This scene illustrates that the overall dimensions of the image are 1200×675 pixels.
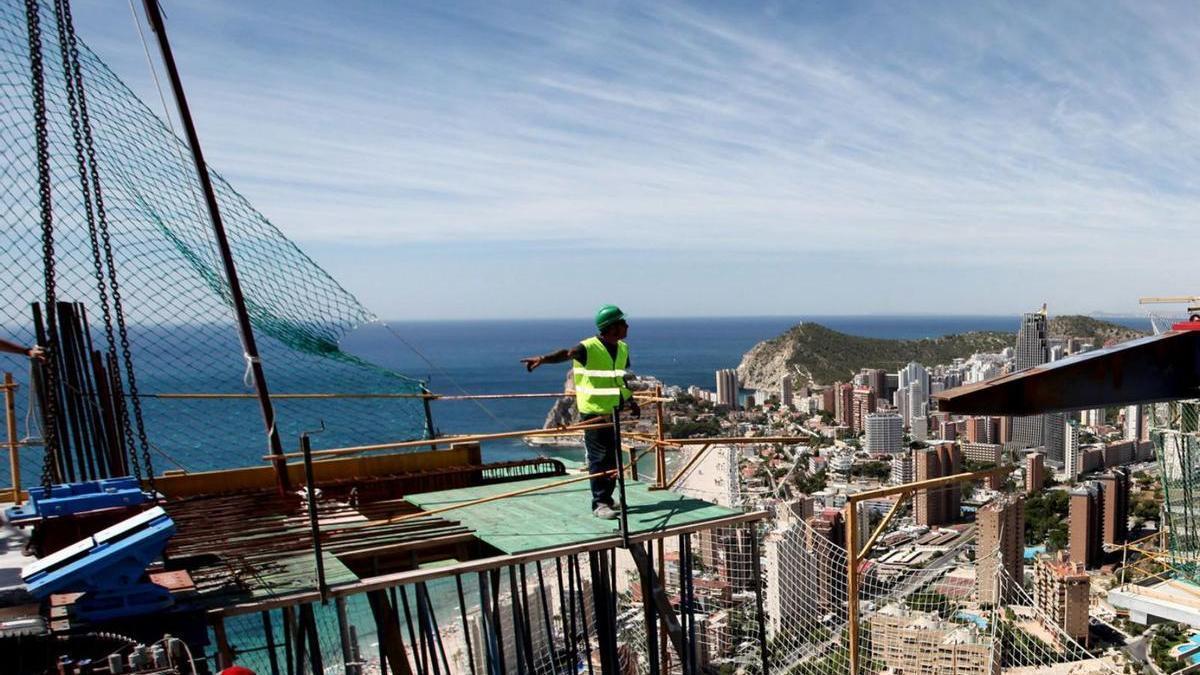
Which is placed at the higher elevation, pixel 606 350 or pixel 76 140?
pixel 76 140

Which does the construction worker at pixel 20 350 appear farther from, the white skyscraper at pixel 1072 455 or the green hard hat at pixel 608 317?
the white skyscraper at pixel 1072 455

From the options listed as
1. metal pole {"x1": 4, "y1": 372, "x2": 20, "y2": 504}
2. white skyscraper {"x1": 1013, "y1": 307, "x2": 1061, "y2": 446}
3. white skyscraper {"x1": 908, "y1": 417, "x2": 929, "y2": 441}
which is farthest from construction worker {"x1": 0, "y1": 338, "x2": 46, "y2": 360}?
white skyscraper {"x1": 908, "y1": 417, "x2": 929, "y2": 441}

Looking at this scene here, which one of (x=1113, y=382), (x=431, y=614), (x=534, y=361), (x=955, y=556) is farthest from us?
(x=955, y=556)

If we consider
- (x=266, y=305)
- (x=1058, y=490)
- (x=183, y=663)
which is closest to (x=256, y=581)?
(x=183, y=663)

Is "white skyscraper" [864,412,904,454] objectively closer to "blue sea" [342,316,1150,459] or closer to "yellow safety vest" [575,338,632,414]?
"blue sea" [342,316,1150,459]

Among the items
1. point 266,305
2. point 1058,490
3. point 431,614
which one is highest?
point 266,305

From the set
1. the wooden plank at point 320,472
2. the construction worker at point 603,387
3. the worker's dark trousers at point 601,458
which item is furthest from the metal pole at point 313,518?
the wooden plank at point 320,472

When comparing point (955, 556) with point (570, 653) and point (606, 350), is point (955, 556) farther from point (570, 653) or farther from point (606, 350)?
point (606, 350)

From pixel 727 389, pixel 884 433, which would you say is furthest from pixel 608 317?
pixel 727 389

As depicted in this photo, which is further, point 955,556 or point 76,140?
point 955,556
